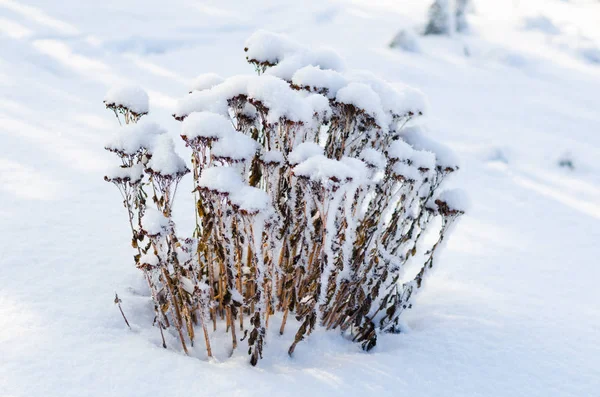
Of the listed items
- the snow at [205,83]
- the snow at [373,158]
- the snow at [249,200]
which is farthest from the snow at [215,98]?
the snow at [373,158]

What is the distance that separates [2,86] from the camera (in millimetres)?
5227

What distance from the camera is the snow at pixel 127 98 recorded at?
5.85ft

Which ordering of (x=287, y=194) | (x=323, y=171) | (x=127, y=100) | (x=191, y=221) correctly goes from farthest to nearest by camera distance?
(x=191, y=221) → (x=287, y=194) → (x=127, y=100) → (x=323, y=171)

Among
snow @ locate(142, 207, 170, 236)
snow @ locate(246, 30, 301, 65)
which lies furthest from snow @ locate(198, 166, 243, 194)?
snow @ locate(246, 30, 301, 65)

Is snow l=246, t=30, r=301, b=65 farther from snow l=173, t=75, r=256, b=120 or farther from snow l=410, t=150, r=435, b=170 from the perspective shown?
snow l=410, t=150, r=435, b=170

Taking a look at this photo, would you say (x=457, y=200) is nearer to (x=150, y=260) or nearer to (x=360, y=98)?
(x=360, y=98)

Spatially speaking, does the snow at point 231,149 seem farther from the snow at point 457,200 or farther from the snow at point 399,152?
the snow at point 457,200

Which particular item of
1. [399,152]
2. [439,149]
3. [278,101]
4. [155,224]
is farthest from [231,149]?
[439,149]

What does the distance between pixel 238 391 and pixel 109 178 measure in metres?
0.88

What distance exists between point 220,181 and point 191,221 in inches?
73.2

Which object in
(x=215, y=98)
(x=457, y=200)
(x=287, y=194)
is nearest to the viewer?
(x=215, y=98)

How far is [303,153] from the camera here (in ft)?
5.21

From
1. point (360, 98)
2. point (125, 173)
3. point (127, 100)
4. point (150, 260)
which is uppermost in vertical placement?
point (360, 98)

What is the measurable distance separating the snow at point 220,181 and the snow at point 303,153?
0.20 meters
